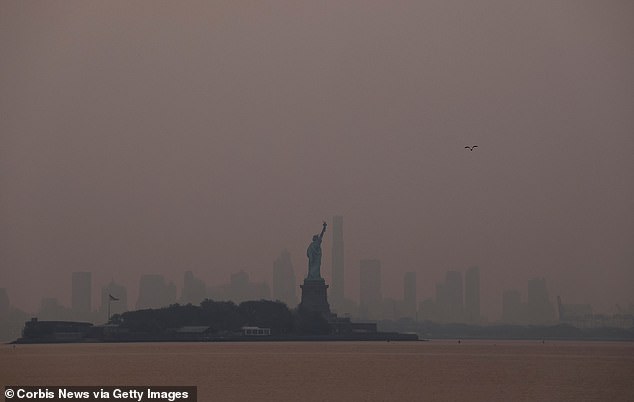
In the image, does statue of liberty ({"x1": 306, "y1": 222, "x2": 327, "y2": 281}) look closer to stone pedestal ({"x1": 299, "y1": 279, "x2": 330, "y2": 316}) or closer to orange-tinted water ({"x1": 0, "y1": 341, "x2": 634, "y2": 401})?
stone pedestal ({"x1": 299, "y1": 279, "x2": 330, "y2": 316})

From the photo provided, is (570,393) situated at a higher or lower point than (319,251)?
lower

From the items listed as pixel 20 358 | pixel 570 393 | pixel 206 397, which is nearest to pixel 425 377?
pixel 570 393

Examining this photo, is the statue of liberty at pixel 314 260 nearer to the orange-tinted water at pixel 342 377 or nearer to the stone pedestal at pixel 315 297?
the stone pedestal at pixel 315 297

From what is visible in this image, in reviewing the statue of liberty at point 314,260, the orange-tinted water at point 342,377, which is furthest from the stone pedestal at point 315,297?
the orange-tinted water at point 342,377

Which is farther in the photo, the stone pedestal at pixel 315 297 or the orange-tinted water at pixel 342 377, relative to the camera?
the stone pedestal at pixel 315 297

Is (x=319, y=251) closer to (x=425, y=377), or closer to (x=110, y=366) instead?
(x=110, y=366)

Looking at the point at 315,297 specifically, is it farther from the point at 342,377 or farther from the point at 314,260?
the point at 342,377

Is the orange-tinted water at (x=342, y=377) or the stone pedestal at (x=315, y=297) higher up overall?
the stone pedestal at (x=315, y=297)

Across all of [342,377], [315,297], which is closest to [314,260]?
[315,297]
